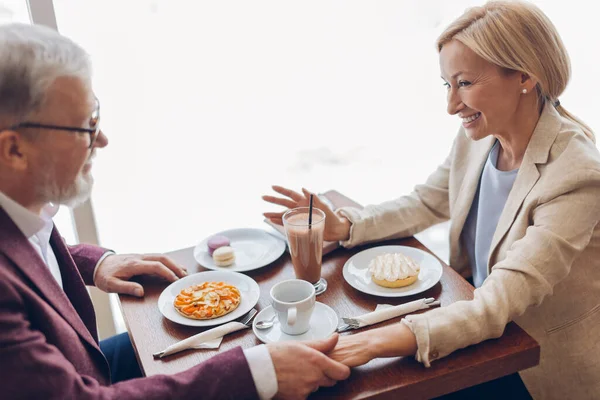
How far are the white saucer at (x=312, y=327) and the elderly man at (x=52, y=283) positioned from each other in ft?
0.34

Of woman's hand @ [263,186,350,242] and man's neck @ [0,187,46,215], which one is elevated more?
man's neck @ [0,187,46,215]

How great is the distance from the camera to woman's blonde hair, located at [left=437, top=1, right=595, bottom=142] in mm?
1387

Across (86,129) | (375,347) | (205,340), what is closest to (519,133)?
(375,347)

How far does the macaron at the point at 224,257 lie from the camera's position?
154cm

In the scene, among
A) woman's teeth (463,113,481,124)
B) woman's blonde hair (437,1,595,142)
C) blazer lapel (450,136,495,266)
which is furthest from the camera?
blazer lapel (450,136,495,266)

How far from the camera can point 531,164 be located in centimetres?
142

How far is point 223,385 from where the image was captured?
1.05 meters

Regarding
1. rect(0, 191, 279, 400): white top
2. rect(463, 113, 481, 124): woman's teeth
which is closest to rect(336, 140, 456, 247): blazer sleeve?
rect(463, 113, 481, 124): woman's teeth

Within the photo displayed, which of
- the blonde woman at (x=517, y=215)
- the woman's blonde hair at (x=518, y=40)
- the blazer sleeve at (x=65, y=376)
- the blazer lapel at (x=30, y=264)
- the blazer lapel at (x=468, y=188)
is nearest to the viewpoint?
the blazer sleeve at (x=65, y=376)

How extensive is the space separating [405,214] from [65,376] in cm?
104

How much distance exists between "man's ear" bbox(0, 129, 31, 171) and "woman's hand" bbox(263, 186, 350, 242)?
665mm

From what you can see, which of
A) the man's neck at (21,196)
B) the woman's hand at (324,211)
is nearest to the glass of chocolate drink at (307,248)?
the woman's hand at (324,211)

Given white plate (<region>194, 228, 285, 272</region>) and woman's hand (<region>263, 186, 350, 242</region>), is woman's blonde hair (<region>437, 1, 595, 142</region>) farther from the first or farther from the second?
white plate (<region>194, 228, 285, 272</region>)

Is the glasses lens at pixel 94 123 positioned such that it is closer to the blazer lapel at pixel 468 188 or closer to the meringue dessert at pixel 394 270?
the meringue dessert at pixel 394 270
